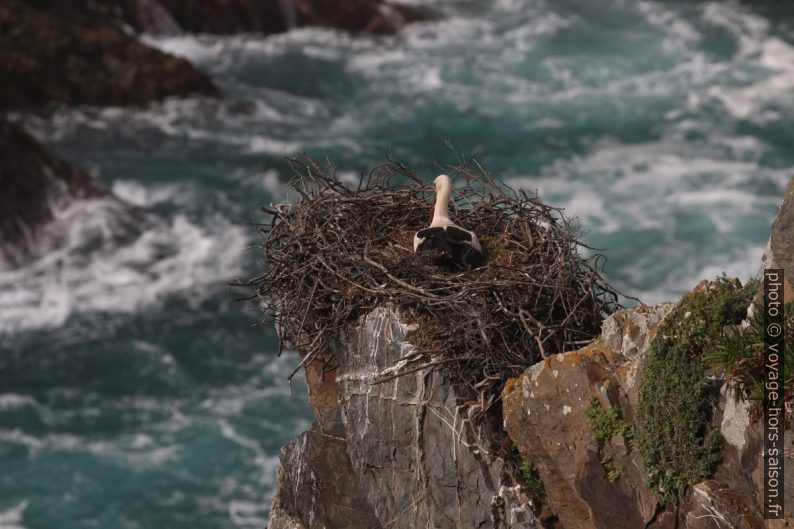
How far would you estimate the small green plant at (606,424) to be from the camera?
9.80m

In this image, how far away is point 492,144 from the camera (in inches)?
1278

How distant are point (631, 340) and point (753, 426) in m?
1.56

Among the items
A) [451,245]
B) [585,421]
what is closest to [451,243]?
[451,245]

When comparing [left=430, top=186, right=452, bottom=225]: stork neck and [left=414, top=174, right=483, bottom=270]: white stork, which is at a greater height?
[left=430, top=186, right=452, bottom=225]: stork neck

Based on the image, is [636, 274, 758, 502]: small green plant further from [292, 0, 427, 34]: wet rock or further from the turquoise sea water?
[292, 0, 427, 34]: wet rock

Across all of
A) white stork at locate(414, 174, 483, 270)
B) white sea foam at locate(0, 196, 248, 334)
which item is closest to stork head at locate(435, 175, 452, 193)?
white stork at locate(414, 174, 483, 270)

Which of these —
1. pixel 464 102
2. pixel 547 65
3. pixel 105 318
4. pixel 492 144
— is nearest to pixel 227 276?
pixel 105 318

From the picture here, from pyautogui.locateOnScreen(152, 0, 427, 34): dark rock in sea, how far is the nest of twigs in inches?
1075

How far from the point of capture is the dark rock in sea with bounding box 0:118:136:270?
2730cm

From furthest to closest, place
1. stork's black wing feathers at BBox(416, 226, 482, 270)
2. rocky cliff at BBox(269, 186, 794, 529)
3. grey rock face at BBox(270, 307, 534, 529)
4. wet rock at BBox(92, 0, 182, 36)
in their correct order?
wet rock at BBox(92, 0, 182, 36)
stork's black wing feathers at BBox(416, 226, 482, 270)
grey rock face at BBox(270, 307, 534, 529)
rocky cliff at BBox(269, 186, 794, 529)

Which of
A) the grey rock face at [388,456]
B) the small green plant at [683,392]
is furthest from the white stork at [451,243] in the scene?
the small green plant at [683,392]

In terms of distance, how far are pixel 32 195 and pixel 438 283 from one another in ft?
61.5

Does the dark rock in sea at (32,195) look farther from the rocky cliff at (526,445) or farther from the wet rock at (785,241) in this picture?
the wet rock at (785,241)

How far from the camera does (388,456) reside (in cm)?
1146
